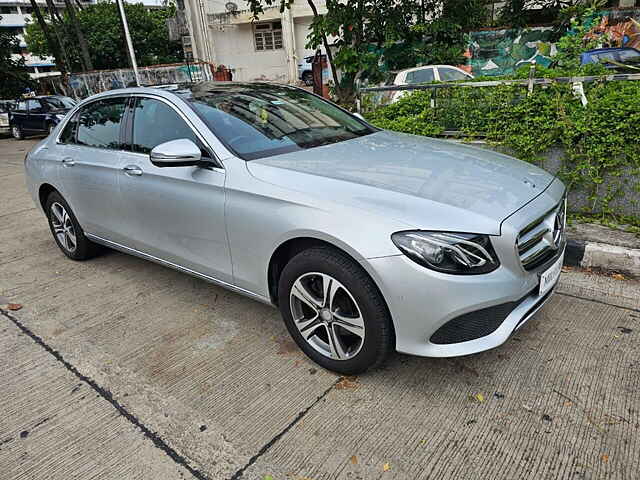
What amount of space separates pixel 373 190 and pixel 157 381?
1.66 meters

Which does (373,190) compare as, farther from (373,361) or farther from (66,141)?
(66,141)

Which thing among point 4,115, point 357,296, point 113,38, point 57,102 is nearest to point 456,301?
point 357,296

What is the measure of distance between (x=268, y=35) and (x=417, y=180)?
26648 millimetres

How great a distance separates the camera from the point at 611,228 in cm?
411

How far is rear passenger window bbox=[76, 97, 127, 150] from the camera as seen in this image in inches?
147

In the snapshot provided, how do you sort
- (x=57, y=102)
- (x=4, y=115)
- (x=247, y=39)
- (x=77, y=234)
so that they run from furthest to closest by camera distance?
(x=247, y=39) < (x=4, y=115) < (x=57, y=102) < (x=77, y=234)

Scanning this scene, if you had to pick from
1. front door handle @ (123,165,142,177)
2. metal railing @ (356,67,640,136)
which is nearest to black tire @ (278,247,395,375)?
front door handle @ (123,165,142,177)

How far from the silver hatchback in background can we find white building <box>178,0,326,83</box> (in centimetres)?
2368

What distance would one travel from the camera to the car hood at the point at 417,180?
2201 millimetres

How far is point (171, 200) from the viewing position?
10.3 feet

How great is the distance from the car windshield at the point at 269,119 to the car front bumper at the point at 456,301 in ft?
4.05

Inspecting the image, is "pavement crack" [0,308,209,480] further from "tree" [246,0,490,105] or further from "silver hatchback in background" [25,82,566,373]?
"tree" [246,0,490,105]

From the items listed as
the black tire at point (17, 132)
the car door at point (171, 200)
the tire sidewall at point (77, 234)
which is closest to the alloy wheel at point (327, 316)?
the car door at point (171, 200)

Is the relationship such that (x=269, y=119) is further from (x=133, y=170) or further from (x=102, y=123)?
(x=102, y=123)
